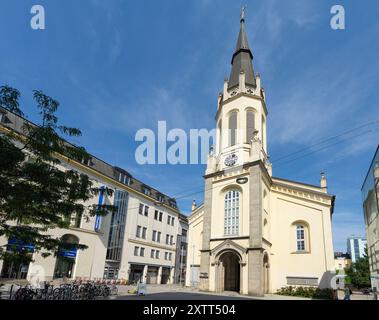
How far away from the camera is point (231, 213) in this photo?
29.5 m

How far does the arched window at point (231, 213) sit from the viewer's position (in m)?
28.7

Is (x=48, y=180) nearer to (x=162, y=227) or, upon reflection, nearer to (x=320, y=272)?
(x=320, y=272)

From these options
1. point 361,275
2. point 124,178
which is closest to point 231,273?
point 124,178

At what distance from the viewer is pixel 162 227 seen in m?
51.1

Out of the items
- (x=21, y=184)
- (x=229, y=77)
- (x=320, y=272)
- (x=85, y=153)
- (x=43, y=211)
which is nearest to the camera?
(x=21, y=184)

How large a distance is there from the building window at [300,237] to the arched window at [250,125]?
35.4 feet

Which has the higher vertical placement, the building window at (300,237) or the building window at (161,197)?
the building window at (161,197)

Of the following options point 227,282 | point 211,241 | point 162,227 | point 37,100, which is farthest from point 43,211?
point 162,227

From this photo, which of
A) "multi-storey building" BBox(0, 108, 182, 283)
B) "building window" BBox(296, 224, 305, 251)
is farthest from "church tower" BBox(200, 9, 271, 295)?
"multi-storey building" BBox(0, 108, 182, 283)

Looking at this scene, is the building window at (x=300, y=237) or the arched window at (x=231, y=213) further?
the arched window at (x=231, y=213)

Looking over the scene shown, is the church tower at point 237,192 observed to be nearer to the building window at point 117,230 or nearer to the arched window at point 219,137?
the arched window at point 219,137

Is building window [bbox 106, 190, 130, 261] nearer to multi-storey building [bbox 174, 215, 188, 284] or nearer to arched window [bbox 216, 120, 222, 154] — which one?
multi-storey building [bbox 174, 215, 188, 284]

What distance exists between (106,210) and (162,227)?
4450 cm

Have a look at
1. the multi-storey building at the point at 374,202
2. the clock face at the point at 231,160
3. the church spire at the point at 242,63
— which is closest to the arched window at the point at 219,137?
the clock face at the point at 231,160
